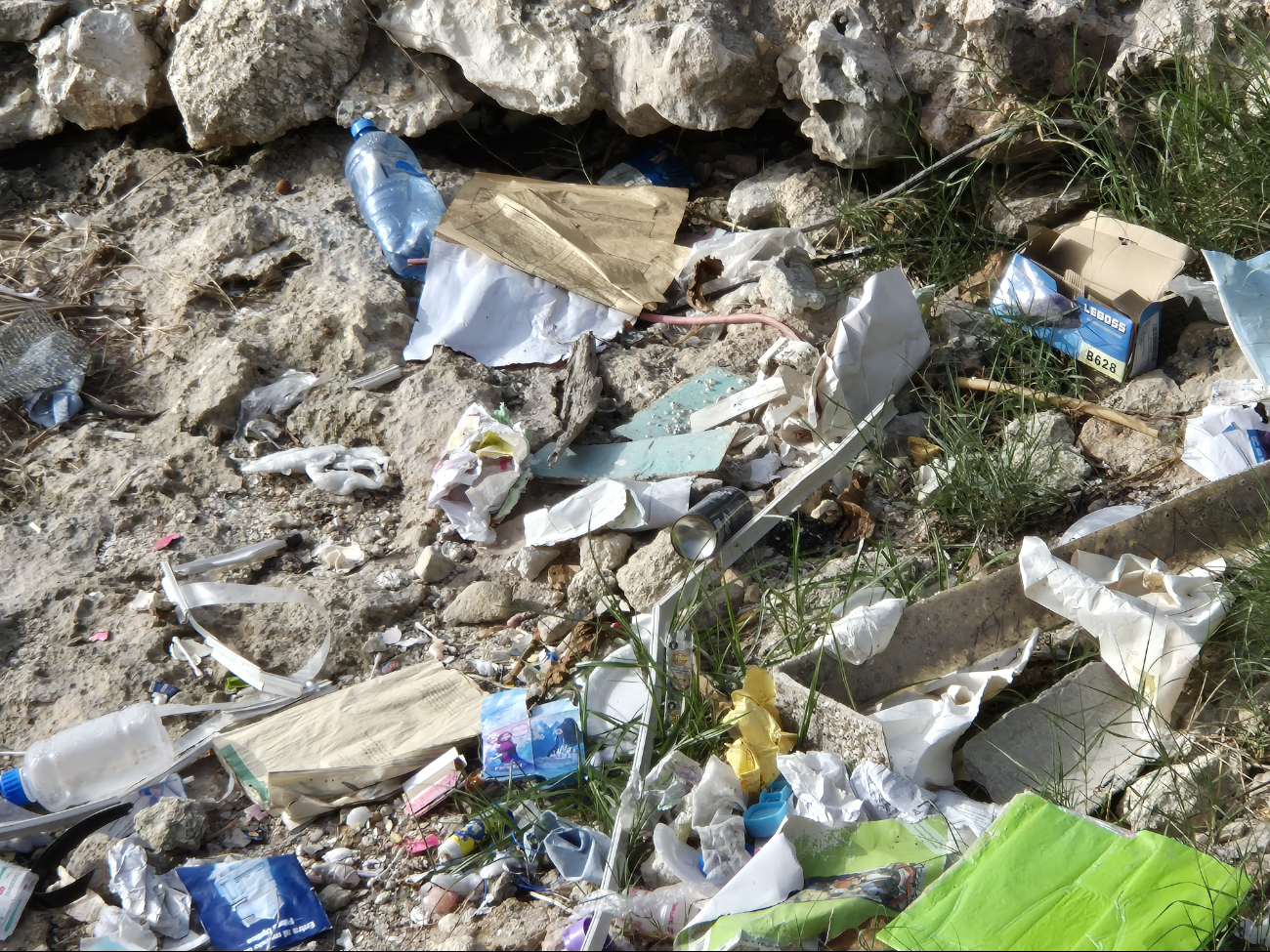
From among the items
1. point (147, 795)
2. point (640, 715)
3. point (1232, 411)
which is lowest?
point (147, 795)

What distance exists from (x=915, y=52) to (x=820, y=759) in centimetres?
235

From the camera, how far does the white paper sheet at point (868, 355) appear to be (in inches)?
106

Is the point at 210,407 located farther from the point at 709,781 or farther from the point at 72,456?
the point at 709,781

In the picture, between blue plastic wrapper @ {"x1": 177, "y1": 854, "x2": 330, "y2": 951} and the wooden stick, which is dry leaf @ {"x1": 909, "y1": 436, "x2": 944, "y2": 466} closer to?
the wooden stick

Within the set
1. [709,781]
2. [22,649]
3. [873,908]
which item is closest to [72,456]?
[22,649]

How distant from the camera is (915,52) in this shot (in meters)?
3.20

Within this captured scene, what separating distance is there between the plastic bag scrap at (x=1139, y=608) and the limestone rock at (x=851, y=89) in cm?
166

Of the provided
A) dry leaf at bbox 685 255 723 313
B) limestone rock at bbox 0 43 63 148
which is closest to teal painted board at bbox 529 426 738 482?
dry leaf at bbox 685 255 723 313

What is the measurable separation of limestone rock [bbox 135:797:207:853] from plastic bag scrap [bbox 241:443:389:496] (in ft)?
3.46

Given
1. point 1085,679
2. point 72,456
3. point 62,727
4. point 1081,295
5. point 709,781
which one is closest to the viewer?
point 709,781

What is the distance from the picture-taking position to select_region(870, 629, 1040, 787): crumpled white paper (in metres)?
1.83

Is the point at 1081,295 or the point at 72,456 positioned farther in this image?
the point at 72,456

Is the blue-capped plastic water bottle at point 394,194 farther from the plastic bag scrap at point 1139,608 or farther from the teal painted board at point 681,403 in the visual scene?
the plastic bag scrap at point 1139,608

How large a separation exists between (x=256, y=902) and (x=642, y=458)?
1438 millimetres
